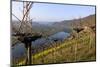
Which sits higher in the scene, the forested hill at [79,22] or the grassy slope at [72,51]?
the forested hill at [79,22]

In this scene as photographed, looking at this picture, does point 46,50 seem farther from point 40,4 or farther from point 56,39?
point 40,4

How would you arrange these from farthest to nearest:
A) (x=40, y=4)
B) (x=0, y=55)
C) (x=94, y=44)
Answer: (x=94, y=44), (x=40, y=4), (x=0, y=55)

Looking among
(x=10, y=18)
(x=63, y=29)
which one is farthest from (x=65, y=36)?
(x=10, y=18)

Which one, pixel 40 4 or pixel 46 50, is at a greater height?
pixel 40 4

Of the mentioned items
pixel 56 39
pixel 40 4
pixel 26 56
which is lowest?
pixel 26 56

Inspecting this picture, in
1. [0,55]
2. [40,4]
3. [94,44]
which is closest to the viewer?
[0,55]

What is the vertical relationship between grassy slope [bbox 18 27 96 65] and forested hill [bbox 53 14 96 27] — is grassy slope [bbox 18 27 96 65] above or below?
below

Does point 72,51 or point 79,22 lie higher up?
point 79,22

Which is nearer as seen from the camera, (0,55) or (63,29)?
(0,55)
